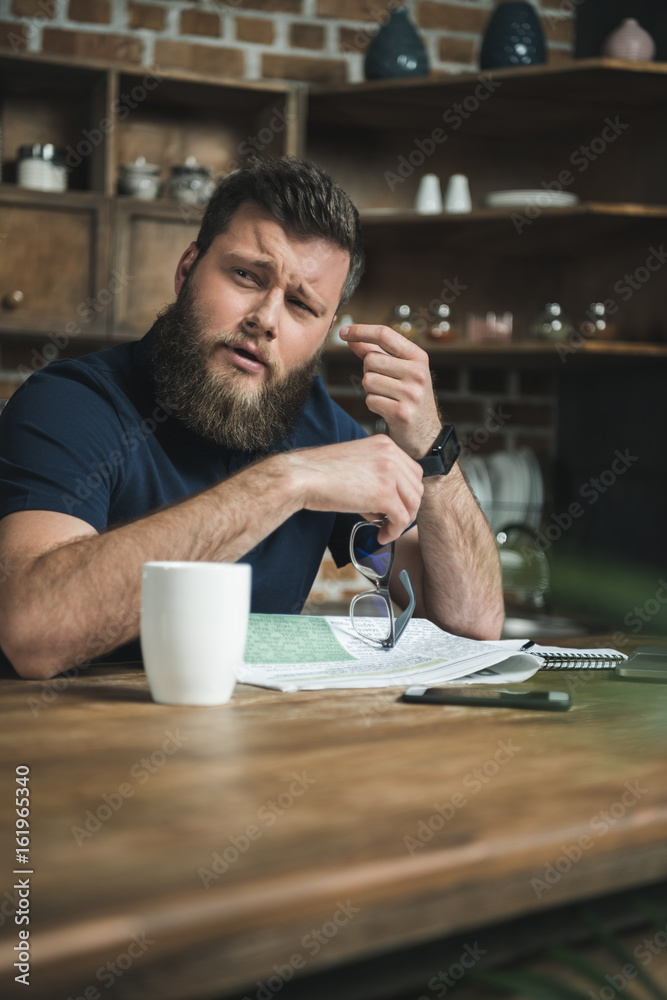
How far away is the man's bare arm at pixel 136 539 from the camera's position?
89cm

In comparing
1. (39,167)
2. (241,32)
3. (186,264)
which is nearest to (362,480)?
(186,264)

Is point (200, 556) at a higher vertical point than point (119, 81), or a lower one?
lower

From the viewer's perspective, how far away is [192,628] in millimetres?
739

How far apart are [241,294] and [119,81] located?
135cm

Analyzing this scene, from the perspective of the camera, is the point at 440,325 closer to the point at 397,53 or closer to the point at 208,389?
the point at 397,53

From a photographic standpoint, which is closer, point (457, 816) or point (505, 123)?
point (457, 816)

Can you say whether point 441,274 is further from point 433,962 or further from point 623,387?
point 433,962

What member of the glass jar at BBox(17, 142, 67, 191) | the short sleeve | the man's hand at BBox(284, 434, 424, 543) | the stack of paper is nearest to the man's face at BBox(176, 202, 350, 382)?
the short sleeve

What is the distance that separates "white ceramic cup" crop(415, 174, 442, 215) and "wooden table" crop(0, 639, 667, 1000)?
2063 millimetres

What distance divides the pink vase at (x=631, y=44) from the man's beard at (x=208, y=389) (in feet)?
5.15

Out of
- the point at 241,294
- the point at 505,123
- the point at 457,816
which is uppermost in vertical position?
the point at 505,123

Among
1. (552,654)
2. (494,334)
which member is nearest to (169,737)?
(552,654)

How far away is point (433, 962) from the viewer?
50 cm

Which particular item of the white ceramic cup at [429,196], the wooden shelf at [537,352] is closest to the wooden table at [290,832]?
the wooden shelf at [537,352]
